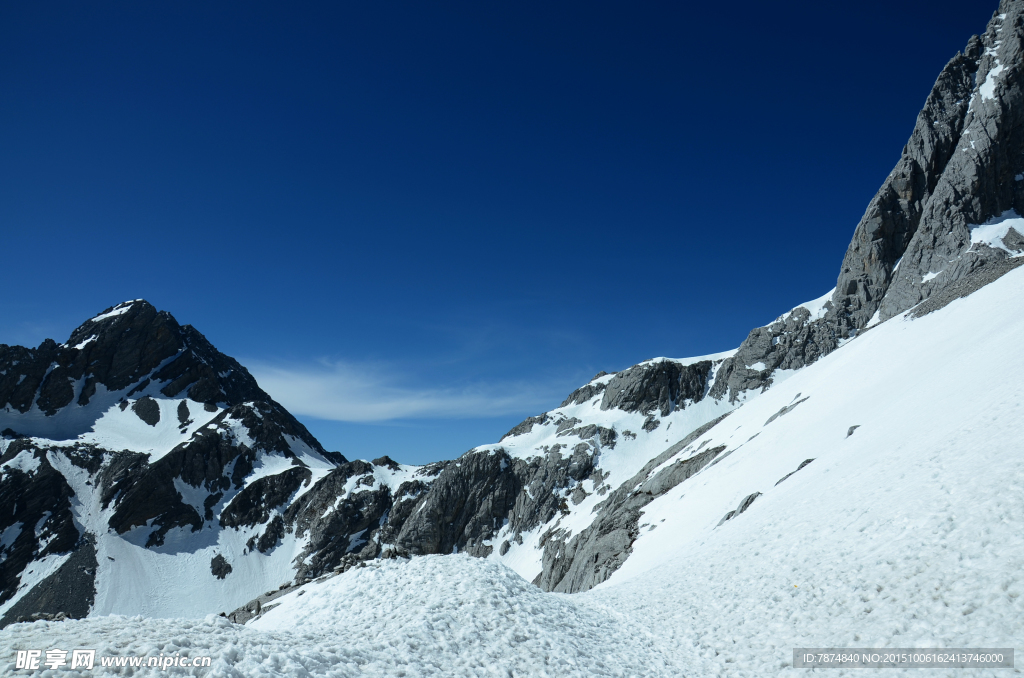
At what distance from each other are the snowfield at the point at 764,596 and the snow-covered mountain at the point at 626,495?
9cm

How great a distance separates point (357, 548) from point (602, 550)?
78.6 meters

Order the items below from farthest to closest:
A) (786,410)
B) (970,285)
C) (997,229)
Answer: (997,229), (786,410), (970,285)

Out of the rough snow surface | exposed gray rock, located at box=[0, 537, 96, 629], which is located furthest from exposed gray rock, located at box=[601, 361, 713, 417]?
exposed gray rock, located at box=[0, 537, 96, 629]

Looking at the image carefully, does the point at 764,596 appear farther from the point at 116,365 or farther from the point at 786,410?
the point at 116,365

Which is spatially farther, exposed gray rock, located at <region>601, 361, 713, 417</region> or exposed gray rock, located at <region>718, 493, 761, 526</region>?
exposed gray rock, located at <region>601, 361, 713, 417</region>

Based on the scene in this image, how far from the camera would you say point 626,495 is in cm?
5928

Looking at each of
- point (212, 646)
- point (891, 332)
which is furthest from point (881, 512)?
point (891, 332)

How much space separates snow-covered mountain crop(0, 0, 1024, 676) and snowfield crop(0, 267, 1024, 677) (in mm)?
93

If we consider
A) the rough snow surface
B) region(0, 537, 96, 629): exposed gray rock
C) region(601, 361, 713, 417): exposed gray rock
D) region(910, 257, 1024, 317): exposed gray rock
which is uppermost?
the rough snow surface

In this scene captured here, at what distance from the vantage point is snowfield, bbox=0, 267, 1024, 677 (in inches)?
428

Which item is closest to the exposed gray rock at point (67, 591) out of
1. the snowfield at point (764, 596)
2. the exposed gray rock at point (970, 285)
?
the snowfield at point (764, 596)

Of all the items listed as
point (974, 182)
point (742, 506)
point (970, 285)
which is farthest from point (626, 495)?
point (974, 182)

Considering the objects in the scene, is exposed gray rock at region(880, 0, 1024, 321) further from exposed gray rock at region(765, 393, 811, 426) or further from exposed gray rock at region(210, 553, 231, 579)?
exposed gray rock at region(210, 553, 231, 579)

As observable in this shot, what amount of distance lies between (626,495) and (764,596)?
4586cm
